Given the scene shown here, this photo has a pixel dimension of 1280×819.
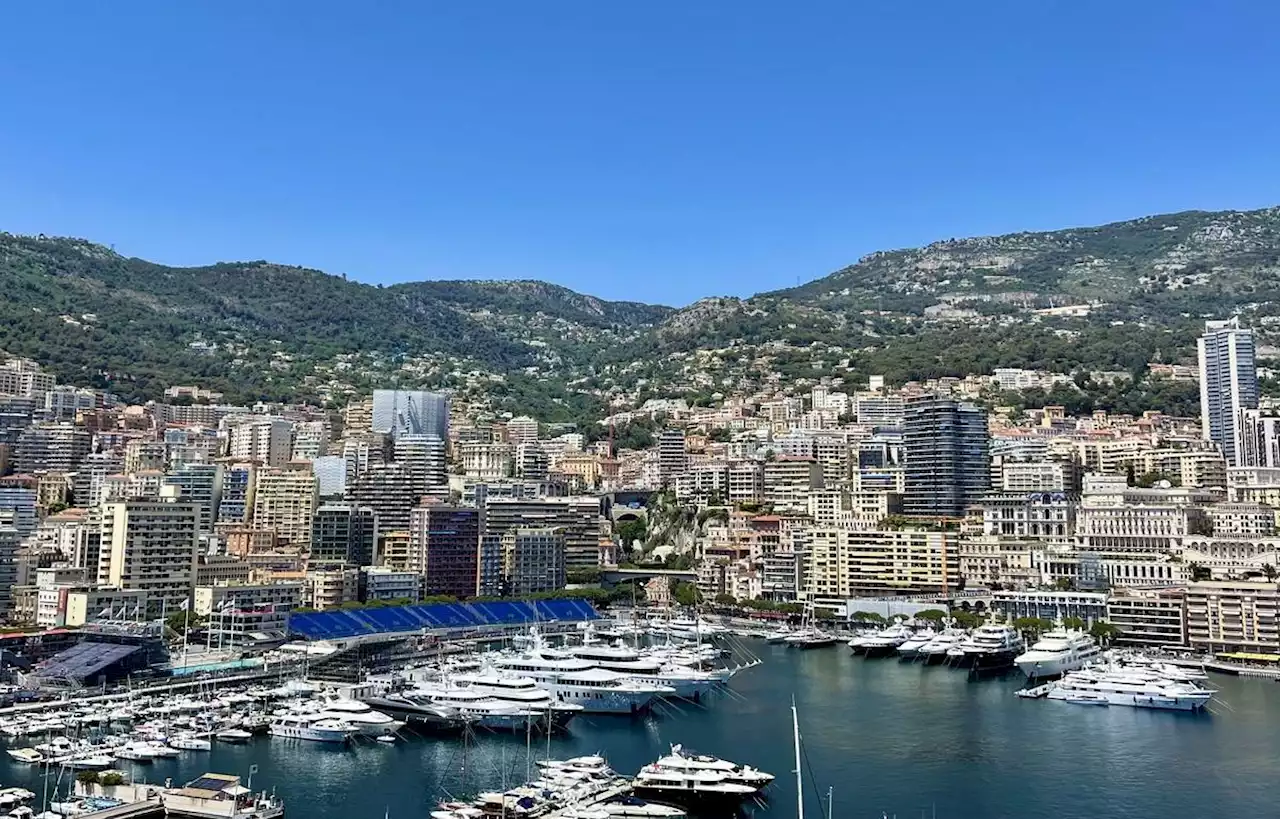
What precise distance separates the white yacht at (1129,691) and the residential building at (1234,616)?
8074 mm

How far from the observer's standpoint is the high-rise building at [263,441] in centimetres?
→ 9794

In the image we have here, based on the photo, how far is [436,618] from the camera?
61.0 metres

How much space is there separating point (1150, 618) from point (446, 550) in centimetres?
3869

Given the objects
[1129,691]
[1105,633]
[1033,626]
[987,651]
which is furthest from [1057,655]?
[1033,626]

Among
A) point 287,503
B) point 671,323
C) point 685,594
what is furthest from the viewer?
point 671,323

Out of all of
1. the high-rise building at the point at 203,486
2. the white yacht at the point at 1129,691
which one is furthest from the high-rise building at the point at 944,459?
the high-rise building at the point at 203,486

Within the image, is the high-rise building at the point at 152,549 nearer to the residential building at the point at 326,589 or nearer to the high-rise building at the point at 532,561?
the residential building at the point at 326,589

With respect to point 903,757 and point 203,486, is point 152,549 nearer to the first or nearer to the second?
point 203,486

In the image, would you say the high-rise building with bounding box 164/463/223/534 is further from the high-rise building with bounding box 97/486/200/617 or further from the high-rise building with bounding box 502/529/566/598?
the high-rise building with bounding box 502/529/566/598

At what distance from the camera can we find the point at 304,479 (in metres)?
81.5

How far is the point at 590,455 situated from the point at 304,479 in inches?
1297

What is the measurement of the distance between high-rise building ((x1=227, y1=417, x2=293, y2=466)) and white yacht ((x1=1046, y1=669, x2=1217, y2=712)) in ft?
218

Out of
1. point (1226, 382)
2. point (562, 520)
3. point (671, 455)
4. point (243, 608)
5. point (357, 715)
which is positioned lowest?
point (357, 715)

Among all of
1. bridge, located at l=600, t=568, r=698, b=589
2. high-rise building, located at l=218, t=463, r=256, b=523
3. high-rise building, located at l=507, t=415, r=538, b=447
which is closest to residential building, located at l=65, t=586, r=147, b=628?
high-rise building, located at l=218, t=463, r=256, b=523
